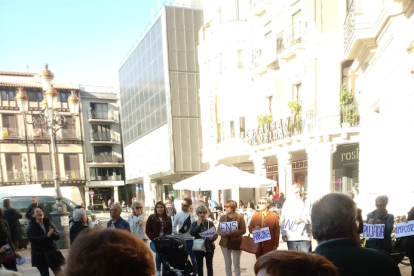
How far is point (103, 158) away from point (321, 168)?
3220 cm

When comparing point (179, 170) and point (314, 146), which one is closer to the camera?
point (314, 146)

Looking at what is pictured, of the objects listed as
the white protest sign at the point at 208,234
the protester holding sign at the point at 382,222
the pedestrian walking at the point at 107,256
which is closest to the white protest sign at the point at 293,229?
the protester holding sign at the point at 382,222

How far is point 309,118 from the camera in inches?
607

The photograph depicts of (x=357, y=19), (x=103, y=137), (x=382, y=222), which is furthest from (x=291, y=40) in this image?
(x=103, y=137)

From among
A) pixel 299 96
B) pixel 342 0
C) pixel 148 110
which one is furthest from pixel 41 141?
pixel 342 0

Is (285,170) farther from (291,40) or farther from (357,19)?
(357,19)

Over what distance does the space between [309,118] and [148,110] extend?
1982cm

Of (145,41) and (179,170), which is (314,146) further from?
(145,41)

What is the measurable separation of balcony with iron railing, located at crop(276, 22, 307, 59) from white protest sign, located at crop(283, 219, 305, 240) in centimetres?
1242

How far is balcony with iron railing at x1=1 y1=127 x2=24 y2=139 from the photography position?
34531mm

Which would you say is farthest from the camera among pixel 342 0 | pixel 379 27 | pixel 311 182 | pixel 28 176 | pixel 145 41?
pixel 28 176

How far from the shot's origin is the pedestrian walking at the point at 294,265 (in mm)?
1131

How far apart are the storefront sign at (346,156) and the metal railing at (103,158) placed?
31562 mm

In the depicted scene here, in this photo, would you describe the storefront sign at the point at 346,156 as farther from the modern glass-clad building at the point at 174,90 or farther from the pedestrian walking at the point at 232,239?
the modern glass-clad building at the point at 174,90
